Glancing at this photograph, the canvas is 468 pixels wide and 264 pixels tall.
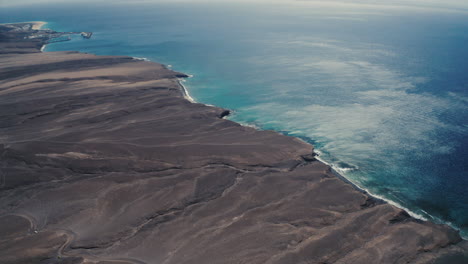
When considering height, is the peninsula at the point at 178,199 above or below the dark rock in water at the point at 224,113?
below

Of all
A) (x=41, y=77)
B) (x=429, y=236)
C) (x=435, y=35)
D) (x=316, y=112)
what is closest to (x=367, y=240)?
(x=429, y=236)

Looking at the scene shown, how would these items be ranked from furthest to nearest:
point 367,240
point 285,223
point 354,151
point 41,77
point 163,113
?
point 41,77
point 163,113
point 354,151
point 285,223
point 367,240

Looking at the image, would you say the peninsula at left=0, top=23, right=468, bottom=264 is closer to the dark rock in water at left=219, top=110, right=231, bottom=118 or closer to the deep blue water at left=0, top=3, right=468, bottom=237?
the dark rock in water at left=219, top=110, right=231, bottom=118

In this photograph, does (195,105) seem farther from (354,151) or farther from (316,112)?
(354,151)

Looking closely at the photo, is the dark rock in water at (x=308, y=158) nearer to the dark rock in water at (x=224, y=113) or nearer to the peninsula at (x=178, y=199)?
the peninsula at (x=178, y=199)

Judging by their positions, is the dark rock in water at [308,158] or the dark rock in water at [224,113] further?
the dark rock in water at [224,113]

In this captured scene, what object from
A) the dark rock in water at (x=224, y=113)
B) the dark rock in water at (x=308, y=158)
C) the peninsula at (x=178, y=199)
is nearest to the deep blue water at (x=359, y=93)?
the dark rock in water at (x=224, y=113)

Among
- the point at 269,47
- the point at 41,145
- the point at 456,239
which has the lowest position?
the point at 456,239
